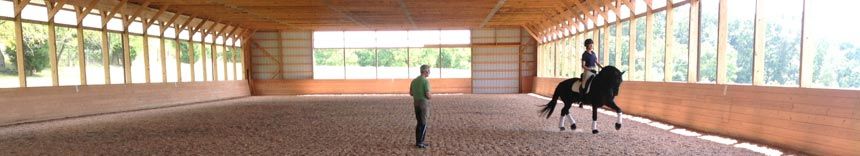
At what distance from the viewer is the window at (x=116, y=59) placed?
1447 centimetres

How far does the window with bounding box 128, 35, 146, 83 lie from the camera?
15505 mm

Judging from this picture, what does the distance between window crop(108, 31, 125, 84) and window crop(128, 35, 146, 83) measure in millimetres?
387

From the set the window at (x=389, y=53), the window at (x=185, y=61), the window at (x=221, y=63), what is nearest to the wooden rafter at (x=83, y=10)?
the window at (x=185, y=61)

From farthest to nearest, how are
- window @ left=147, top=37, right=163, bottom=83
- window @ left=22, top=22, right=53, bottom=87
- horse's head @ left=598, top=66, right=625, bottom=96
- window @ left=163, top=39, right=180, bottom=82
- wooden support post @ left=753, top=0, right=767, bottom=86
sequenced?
window @ left=163, top=39, right=180, bottom=82
window @ left=147, top=37, right=163, bottom=83
window @ left=22, top=22, right=53, bottom=87
horse's head @ left=598, top=66, right=625, bottom=96
wooden support post @ left=753, top=0, right=767, bottom=86

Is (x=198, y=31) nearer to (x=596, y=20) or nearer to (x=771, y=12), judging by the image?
(x=596, y=20)

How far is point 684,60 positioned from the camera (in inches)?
471

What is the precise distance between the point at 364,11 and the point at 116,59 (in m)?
7.59

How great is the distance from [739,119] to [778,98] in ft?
2.60

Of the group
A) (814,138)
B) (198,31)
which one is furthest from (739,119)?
(198,31)

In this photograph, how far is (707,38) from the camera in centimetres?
1003

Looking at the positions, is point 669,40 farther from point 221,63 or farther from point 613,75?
point 221,63

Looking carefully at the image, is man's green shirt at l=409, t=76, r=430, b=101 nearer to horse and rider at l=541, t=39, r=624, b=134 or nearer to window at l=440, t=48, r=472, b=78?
horse and rider at l=541, t=39, r=624, b=134

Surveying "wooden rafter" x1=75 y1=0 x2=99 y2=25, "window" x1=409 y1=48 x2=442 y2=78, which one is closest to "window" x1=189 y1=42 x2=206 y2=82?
"wooden rafter" x1=75 y1=0 x2=99 y2=25

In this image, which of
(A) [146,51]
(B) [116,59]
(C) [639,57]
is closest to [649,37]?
(C) [639,57]
